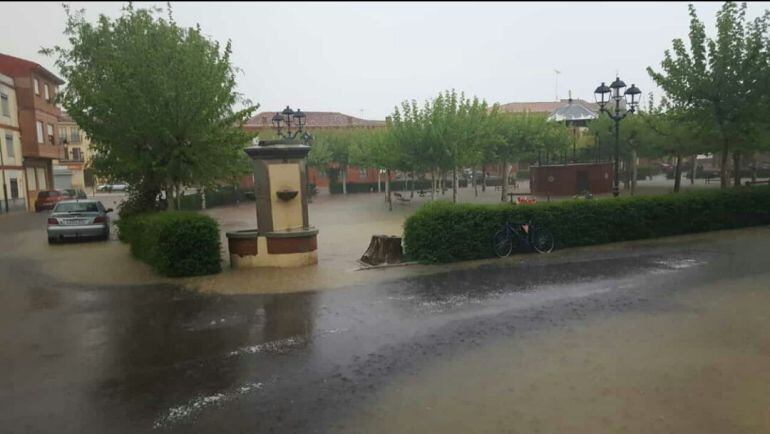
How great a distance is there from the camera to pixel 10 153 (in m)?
36.4

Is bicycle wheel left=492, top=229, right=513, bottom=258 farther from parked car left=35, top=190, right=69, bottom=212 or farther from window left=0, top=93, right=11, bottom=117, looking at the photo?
window left=0, top=93, right=11, bottom=117

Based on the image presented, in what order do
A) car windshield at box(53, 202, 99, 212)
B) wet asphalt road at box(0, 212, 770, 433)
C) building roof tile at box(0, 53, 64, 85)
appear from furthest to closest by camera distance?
building roof tile at box(0, 53, 64, 85) → car windshield at box(53, 202, 99, 212) → wet asphalt road at box(0, 212, 770, 433)

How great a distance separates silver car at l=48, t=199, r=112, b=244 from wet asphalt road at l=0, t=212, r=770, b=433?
6.43 m

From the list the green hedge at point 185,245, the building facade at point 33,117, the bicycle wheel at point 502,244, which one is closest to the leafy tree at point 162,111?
the green hedge at point 185,245

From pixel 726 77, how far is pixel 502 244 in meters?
9.29

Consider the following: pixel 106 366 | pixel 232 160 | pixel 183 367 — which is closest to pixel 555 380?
pixel 183 367

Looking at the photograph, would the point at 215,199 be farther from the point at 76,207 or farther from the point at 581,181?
the point at 581,181

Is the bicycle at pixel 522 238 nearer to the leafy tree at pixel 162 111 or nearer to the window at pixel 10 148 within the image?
the leafy tree at pixel 162 111

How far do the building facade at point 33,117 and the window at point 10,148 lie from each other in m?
1.64

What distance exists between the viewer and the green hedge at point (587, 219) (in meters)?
12.0

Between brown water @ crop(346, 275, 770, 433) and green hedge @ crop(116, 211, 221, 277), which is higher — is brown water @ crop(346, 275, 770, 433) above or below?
Answer: below

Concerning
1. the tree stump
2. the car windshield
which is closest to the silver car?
the car windshield

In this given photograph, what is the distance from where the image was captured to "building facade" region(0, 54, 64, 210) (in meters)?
38.4

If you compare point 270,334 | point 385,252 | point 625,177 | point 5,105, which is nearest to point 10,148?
point 5,105
